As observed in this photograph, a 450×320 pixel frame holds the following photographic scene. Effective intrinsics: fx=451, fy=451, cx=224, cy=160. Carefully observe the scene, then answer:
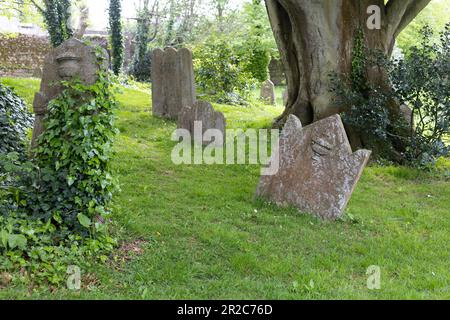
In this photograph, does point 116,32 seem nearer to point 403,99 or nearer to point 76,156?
point 403,99

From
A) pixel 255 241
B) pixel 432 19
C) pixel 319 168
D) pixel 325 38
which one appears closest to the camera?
pixel 255 241

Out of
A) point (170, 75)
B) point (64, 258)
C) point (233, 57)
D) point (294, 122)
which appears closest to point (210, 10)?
point (233, 57)

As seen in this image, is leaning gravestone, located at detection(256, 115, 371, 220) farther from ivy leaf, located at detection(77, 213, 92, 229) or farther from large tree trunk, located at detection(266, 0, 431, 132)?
large tree trunk, located at detection(266, 0, 431, 132)

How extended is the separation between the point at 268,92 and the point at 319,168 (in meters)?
15.1

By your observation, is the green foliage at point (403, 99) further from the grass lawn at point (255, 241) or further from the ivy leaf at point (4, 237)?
the ivy leaf at point (4, 237)

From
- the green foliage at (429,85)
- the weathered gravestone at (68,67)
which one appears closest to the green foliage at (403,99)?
the green foliage at (429,85)

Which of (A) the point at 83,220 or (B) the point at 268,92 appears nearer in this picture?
(A) the point at 83,220

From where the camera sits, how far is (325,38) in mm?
9117

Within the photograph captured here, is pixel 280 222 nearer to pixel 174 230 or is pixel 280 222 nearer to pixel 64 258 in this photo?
pixel 174 230

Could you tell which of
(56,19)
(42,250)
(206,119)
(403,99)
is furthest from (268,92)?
(42,250)

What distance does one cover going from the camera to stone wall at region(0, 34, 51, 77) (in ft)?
75.1

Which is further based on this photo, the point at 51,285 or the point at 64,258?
the point at 64,258

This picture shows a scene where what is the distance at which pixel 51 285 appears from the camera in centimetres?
379
